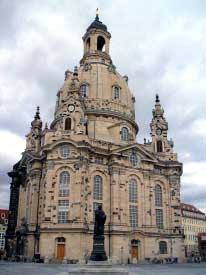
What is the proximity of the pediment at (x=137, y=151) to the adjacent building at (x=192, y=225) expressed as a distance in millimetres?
43843

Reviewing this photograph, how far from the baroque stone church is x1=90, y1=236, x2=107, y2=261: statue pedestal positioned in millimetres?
20260

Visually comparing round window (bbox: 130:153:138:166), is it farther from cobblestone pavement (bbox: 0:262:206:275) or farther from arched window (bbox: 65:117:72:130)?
cobblestone pavement (bbox: 0:262:206:275)

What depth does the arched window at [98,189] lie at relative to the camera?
164ft

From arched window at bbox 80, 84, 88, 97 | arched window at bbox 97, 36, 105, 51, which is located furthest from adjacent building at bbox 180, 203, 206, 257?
arched window at bbox 97, 36, 105, 51

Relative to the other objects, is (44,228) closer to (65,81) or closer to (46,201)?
(46,201)

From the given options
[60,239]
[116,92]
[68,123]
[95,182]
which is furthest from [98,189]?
[116,92]

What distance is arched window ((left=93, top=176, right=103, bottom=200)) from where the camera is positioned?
49894 mm

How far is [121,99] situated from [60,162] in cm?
1992

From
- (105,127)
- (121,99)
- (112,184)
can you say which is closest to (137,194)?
(112,184)

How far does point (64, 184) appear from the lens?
48625 millimetres

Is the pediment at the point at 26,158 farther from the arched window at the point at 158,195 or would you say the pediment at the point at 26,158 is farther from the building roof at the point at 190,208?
the building roof at the point at 190,208

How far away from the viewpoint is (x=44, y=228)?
46.3 m

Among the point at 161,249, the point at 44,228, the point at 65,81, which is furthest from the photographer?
the point at 65,81

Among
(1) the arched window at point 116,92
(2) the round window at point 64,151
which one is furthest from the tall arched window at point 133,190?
(1) the arched window at point 116,92
